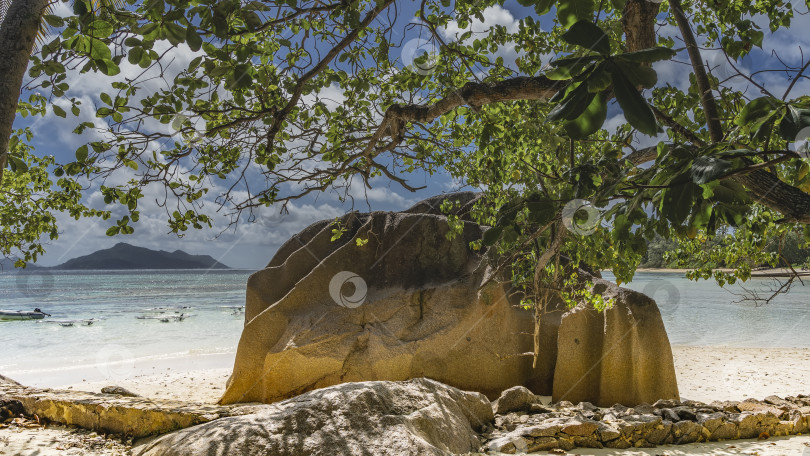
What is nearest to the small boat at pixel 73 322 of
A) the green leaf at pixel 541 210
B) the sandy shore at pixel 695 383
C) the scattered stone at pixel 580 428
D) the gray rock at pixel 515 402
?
the sandy shore at pixel 695 383

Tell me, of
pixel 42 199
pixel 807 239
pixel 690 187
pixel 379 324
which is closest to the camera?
pixel 690 187

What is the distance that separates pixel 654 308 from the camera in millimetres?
6582

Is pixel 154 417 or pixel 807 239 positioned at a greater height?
pixel 807 239

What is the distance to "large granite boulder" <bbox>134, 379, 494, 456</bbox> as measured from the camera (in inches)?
109

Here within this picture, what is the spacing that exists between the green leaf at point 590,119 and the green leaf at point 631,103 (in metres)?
0.06

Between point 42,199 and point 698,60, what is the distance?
732cm

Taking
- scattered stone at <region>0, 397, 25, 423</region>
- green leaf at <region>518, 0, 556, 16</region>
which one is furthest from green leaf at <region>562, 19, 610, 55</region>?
scattered stone at <region>0, 397, 25, 423</region>

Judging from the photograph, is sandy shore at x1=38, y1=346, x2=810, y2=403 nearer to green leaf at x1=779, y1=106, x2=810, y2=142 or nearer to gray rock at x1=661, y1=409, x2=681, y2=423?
gray rock at x1=661, y1=409, x2=681, y2=423

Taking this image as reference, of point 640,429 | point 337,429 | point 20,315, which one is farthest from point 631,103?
point 20,315

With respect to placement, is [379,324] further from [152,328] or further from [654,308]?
[152,328]

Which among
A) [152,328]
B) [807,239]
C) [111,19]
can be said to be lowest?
[152,328]

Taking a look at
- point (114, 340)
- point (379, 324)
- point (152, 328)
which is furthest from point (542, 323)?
point (152, 328)

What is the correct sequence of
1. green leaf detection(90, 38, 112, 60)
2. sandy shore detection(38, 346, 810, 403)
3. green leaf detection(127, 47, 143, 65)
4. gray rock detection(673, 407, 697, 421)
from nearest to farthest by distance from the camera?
green leaf detection(90, 38, 112, 60) < green leaf detection(127, 47, 143, 65) < gray rock detection(673, 407, 697, 421) < sandy shore detection(38, 346, 810, 403)

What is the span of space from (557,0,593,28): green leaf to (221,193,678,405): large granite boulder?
539 centimetres
